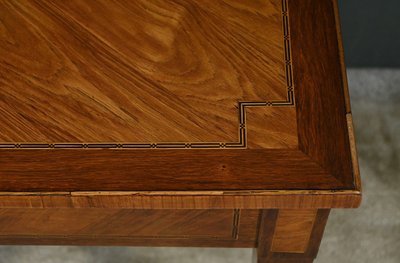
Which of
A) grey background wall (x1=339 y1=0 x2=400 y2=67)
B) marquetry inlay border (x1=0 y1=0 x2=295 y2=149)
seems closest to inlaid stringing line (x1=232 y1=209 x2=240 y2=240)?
marquetry inlay border (x1=0 y1=0 x2=295 y2=149)

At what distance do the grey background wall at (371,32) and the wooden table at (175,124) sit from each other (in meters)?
0.38

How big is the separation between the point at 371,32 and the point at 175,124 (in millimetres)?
648

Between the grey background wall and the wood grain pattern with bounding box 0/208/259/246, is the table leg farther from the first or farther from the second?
the grey background wall

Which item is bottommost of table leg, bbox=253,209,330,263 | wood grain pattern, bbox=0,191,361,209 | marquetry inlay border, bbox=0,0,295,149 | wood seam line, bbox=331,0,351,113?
table leg, bbox=253,209,330,263

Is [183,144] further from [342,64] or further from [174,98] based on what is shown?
[342,64]

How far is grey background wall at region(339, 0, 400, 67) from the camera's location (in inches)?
49.2

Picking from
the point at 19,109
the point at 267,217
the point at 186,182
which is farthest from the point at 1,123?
the point at 267,217

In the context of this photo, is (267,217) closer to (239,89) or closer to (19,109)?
(239,89)

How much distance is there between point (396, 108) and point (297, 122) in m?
0.61

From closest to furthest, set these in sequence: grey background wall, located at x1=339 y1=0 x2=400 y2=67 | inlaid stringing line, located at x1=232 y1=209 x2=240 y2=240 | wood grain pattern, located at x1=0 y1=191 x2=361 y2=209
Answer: wood grain pattern, located at x1=0 y1=191 x2=361 y2=209, inlaid stringing line, located at x1=232 y1=209 x2=240 y2=240, grey background wall, located at x1=339 y1=0 x2=400 y2=67

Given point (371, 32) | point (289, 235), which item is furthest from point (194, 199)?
point (371, 32)

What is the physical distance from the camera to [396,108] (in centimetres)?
135

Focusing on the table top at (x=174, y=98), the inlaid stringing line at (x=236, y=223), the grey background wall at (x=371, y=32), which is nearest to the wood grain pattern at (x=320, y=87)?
the table top at (x=174, y=98)

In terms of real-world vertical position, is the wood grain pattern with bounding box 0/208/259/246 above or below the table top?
below
